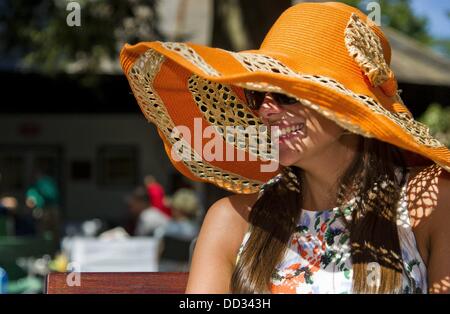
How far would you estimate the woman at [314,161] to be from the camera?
5.98ft

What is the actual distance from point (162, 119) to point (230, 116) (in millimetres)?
190

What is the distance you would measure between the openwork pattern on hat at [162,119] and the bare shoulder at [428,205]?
18.9 inches

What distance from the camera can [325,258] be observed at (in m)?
2.04

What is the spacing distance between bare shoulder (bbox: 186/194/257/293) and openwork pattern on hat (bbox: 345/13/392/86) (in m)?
0.53

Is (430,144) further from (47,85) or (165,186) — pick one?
(165,186)

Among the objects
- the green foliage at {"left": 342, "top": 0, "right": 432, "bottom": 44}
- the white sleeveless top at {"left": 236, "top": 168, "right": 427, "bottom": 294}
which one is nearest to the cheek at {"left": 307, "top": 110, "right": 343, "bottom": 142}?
the white sleeveless top at {"left": 236, "top": 168, "right": 427, "bottom": 294}

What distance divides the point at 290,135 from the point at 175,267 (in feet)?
15.0

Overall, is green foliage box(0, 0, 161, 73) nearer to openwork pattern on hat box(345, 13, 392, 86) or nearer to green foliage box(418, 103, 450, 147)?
green foliage box(418, 103, 450, 147)

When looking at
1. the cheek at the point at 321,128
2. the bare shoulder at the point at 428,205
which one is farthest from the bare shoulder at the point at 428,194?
the cheek at the point at 321,128

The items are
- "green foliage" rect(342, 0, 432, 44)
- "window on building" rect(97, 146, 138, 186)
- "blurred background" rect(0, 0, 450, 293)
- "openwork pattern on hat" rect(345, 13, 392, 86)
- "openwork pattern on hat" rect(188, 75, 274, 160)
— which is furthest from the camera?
"green foliage" rect(342, 0, 432, 44)

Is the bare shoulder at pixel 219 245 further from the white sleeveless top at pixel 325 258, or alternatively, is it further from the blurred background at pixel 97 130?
the blurred background at pixel 97 130

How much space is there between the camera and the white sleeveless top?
6.38 ft

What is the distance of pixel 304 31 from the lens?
200cm

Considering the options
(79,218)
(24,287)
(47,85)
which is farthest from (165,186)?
(24,287)
